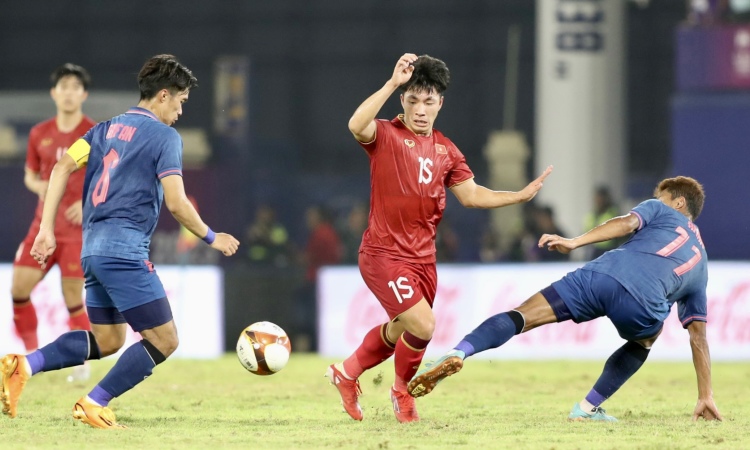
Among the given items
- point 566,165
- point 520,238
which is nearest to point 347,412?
point 520,238

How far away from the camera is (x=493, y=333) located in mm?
7363

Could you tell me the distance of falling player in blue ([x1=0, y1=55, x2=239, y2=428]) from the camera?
23.1ft

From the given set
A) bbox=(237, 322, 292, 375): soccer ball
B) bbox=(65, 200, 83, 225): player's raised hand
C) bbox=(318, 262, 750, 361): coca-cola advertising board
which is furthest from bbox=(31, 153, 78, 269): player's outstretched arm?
bbox=(318, 262, 750, 361): coca-cola advertising board

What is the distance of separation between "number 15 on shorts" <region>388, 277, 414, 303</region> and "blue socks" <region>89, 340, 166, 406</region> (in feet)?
4.63

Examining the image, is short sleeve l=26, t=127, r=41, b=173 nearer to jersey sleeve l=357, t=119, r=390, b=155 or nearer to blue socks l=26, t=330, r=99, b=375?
blue socks l=26, t=330, r=99, b=375

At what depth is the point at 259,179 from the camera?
73.8ft

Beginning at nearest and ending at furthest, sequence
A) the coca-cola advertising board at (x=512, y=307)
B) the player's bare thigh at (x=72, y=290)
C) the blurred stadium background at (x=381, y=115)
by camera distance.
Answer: the player's bare thigh at (x=72, y=290)
the coca-cola advertising board at (x=512, y=307)
the blurred stadium background at (x=381, y=115)

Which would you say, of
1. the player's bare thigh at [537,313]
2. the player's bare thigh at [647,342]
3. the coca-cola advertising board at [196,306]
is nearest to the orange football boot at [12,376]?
the player's bare thigh at [537,313]

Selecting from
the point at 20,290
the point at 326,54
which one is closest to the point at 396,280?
the point at 20,290

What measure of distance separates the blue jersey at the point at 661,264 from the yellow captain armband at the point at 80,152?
3.03 m

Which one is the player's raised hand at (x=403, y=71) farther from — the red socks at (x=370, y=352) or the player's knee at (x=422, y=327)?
the red socks at (x=370, y=352)

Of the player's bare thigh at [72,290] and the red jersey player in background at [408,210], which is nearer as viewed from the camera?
the red jersey player in background at [408,210]

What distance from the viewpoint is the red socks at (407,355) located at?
24.7 feet

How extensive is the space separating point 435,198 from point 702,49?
880 centimetres
